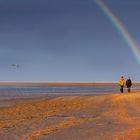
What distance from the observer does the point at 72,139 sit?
1633cm

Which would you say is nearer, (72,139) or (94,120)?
(72,139)

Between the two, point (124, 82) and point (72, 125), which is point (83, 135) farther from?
point (124, 82)

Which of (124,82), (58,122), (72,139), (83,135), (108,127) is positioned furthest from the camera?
(124,82)

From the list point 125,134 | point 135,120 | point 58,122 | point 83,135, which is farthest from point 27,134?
point 135,120

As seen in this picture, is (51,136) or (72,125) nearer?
(51,136)

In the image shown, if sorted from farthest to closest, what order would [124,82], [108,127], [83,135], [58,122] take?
[124,82] → [58,122] → [108,127] → [83,135]

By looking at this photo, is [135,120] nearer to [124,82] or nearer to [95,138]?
[95,138]

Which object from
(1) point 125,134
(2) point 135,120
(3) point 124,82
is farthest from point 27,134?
(3) point 124,82

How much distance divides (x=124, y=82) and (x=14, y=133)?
130ft

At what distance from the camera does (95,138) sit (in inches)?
658

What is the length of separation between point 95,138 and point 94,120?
22.8 ft

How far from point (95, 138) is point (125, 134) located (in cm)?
146

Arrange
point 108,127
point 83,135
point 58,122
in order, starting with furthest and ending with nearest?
1. point 58,122
2. point 108,127
3. point 83,135

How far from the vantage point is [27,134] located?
1775 centimetres
